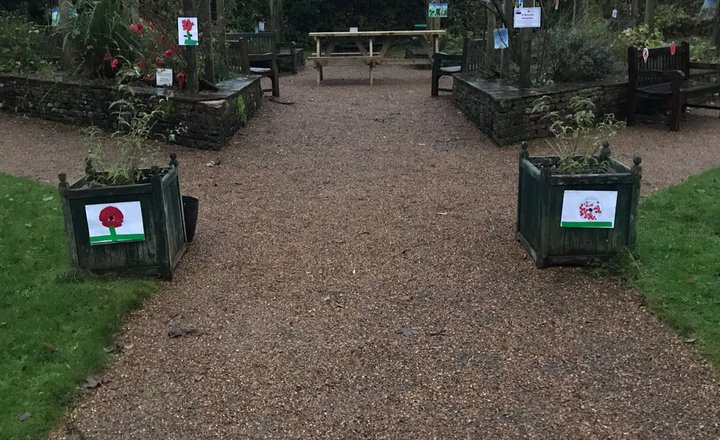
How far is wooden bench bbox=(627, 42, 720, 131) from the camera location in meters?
9.59

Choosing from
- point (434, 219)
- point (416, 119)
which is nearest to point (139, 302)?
point (434, 219)

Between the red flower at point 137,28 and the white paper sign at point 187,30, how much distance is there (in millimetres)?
1356

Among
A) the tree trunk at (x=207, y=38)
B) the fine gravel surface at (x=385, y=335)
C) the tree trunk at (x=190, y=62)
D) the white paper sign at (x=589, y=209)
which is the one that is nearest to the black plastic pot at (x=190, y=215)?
the fine gravel surface at (x=385, y=335)

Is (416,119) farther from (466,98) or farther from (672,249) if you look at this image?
(672,249)

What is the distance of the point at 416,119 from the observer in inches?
436

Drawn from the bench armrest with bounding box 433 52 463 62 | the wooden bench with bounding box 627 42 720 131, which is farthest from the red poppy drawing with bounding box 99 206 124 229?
the bench armrest with bounding box 433 52 463 62

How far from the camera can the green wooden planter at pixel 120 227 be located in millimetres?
4625

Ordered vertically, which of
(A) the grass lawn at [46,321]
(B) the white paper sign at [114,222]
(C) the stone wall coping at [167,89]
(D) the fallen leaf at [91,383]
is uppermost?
(C) the stone wall coping at [167,89]

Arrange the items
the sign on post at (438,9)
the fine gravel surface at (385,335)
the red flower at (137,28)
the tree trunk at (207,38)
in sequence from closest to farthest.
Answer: the fine gravel surface at (385,335) → the red flower at (137,28) → the tree trunk at (207,38) → the sign on post at (438,9)

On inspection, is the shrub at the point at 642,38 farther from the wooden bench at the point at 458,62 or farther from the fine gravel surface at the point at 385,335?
the fine gravel surface at the point at 385,335

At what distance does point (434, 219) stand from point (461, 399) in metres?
2.96

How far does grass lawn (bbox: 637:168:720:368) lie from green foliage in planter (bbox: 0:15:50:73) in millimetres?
9852

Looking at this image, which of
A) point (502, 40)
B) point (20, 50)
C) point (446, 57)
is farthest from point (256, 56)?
point (502, 40)

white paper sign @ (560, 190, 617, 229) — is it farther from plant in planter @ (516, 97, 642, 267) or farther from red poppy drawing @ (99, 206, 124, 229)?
red poppy drawing @ (99, 206, 124, 229)
